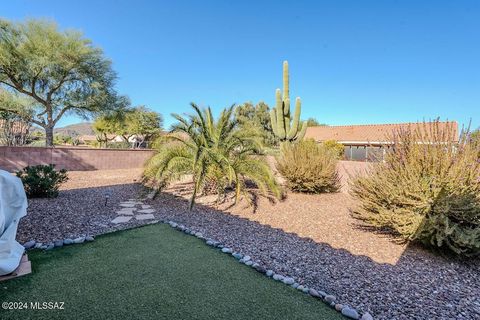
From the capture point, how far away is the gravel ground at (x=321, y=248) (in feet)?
9.67

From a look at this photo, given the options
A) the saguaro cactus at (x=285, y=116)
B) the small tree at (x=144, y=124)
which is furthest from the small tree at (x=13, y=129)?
the saguaro cactus at (x=285, y=116)

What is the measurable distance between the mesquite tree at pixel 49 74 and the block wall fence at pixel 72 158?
176 inches

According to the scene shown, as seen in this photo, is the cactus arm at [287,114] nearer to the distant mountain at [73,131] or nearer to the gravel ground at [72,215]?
the gravel ground at [72,215]

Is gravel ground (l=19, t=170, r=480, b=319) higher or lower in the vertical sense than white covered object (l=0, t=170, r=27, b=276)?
lower

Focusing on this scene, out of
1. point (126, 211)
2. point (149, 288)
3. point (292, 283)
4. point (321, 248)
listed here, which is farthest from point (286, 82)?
point (149, 288)

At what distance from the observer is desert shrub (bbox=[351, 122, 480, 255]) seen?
416cm

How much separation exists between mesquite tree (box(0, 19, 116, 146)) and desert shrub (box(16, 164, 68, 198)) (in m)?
11.2

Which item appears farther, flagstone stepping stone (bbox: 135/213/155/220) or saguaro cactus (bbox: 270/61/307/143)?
saguaro cactus (bbox: 270/61/307/143)

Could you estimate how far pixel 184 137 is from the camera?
730 centimetres

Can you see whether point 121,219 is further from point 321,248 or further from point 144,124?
point 144,124

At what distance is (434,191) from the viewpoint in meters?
4.31

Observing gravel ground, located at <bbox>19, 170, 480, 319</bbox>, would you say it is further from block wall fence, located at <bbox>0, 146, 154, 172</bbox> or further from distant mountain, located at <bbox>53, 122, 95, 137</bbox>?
distant mountain, located at <bbox>53, 122, 95, 137</bbox>

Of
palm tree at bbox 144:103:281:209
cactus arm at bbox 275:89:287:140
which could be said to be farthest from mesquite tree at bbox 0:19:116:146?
palm tree at bbox 144:103:281:209

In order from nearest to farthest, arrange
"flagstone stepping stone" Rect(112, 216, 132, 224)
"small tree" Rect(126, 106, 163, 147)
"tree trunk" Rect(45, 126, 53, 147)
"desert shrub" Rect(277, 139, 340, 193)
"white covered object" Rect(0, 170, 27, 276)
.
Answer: "white covered object" Rect(0, 170, 27, 276)
"flagstone stepping stone" Rect(112, 216, 132, 224)
"desert shrub" Rect(277, 139, 340, 193)
"tree trunk" Rect(45, 126, 53, 147)
"small tree" Rect(126, 106, 163, 147)
